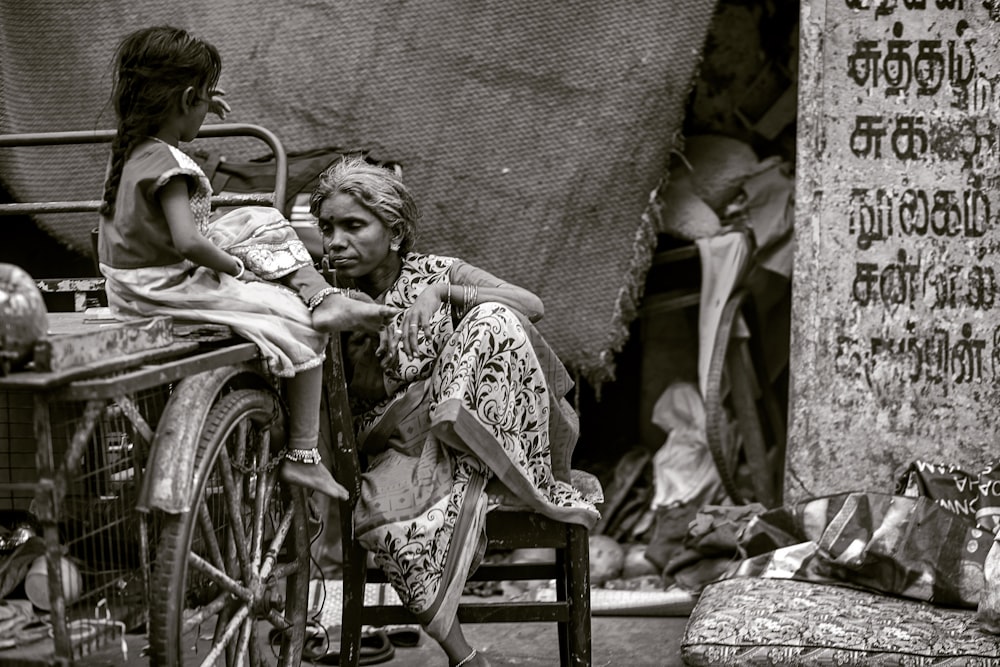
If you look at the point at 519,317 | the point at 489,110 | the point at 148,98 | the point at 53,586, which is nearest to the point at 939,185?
the point at 489,110

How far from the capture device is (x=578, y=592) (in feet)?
9.42

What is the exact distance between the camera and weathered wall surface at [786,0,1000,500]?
390 centimetres

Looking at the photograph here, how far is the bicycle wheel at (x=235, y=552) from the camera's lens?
2.11 m

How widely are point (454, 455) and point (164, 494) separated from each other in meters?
0.88

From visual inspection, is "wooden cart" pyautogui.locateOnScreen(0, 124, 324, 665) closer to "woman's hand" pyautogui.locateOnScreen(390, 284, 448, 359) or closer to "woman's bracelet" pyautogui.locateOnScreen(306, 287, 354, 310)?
"woman's bracelet" pyautogui.locateOnScreen(306, 287, 354, 310)

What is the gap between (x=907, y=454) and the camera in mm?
3916

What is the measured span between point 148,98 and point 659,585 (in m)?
2.51

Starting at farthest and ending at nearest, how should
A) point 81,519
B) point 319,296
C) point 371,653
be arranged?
point 371,653 < point 319,296 < point 81,519

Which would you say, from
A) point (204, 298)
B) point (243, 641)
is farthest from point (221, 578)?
point (204, 298)

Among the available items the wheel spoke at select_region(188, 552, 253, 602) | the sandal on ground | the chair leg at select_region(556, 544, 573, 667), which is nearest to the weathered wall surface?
the chair leg at select_region(556, 544, 573, 667)

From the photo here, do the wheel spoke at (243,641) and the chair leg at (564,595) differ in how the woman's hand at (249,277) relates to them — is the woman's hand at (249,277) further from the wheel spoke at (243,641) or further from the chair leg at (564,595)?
the chair leg at (564,595)

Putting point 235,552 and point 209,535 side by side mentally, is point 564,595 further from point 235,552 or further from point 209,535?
point 209,535

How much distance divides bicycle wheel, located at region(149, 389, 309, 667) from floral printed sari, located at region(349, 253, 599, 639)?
215 mm

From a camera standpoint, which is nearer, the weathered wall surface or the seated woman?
the seated woman
